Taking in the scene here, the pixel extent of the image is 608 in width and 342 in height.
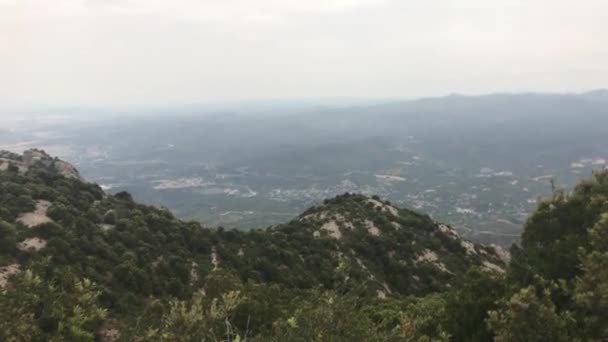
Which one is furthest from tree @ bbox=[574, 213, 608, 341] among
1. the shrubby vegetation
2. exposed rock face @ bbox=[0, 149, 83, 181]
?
exposed rock face @ bbox=[0, 149, 83, 181]

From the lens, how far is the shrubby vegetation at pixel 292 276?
11820 millimetres

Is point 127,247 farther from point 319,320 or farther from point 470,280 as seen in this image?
point 319,320

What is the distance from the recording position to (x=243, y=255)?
1511 inches

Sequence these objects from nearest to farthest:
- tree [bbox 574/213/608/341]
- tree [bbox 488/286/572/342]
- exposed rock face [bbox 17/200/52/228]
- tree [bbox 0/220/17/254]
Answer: tree [bbox 488/286/572/342]
tree [bbox 574/213/608/341]
tree [bbox 0/220/17/254]
exposed rock face [bbox 17/200/52/228]

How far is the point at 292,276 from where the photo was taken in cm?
3581

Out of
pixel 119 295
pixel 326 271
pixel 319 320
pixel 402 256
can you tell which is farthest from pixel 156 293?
pixel 402 256

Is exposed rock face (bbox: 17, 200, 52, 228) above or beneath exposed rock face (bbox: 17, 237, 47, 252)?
above

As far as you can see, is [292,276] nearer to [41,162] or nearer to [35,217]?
[35,217]

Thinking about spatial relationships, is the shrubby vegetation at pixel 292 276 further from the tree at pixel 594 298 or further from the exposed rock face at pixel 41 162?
the exposed rock face at pixel 41 162

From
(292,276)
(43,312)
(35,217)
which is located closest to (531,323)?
(43,312)

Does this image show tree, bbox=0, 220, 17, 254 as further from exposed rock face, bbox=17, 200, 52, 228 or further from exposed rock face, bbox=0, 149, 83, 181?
exposed rock face, bbox=0, 149, 83, 181

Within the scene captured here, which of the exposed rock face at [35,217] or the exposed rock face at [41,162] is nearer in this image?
the exposed rock face at [35,217]

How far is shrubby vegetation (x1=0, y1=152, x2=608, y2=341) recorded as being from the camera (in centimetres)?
1182

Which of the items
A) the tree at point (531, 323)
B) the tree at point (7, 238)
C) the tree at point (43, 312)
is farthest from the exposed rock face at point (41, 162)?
the tree at point (531, 323)
